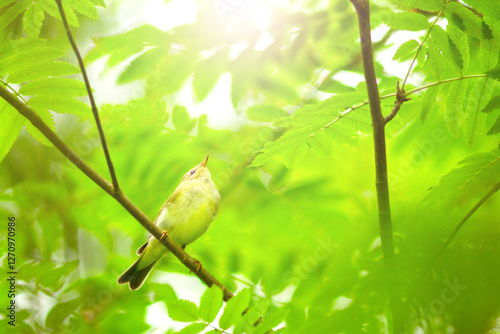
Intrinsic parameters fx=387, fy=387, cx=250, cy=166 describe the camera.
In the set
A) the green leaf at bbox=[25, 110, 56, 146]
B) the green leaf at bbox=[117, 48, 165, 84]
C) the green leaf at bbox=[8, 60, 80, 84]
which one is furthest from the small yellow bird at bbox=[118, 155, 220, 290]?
the green leaf at bbox=[8, 60, 80, 84]

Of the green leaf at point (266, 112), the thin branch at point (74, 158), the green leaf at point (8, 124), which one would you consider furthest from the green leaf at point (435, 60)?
the green leaf at point (8, 124)

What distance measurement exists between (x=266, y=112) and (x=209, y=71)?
23 cm

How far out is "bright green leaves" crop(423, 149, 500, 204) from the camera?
0.82 meters

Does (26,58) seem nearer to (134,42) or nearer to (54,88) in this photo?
(54,88)

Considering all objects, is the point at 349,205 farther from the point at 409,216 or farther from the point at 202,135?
the point at 202,135

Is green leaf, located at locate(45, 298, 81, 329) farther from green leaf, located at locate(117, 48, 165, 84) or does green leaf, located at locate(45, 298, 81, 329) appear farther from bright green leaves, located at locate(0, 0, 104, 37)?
bright green leaves, located at locate(0, 0, 104, 37)

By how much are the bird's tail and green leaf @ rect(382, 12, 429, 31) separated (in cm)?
103

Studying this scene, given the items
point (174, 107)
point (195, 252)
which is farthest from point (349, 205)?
point (174, 107)

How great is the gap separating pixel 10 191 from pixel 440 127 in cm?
163

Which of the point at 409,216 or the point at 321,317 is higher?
the point at 409,216

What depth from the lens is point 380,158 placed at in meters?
0.75

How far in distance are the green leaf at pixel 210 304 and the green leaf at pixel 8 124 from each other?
0.59m

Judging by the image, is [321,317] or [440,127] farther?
[440,127]

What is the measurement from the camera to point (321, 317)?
2.85ft
